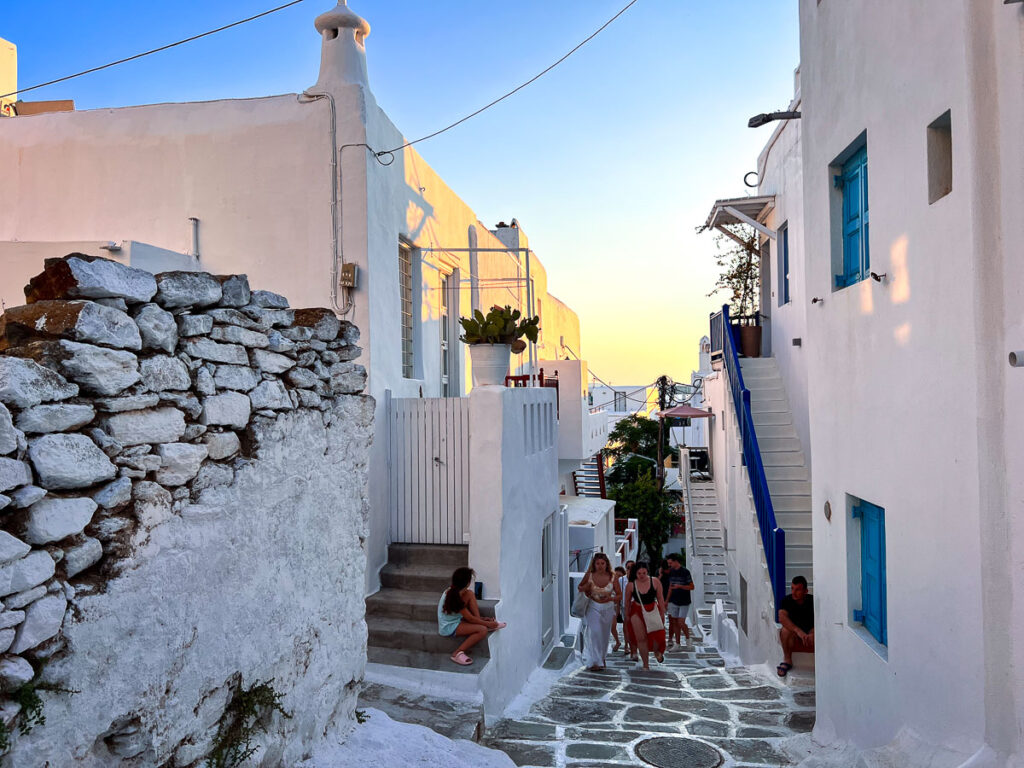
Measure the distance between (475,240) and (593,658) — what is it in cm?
670

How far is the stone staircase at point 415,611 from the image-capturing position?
22.7ft

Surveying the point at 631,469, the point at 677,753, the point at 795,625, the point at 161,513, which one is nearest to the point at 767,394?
the point at 795,625

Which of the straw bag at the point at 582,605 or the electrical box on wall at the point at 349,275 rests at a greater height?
the electrical box on wall at the point at 349,275

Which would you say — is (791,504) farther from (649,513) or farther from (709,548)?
(649,513)

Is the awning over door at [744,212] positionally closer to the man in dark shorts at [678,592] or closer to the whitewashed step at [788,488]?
the whitewashed step at [788,488]

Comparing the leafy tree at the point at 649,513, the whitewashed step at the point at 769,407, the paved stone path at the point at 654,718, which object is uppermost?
the whitewashed step at the point at 769,407

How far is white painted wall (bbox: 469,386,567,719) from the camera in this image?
7.58m

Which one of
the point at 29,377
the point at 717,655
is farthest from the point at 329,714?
the point at 717,655

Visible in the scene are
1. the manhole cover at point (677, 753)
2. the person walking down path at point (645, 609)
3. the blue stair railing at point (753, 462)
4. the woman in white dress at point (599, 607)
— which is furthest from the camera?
the person walking down path at point (645, 609)

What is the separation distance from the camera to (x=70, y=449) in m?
2.36

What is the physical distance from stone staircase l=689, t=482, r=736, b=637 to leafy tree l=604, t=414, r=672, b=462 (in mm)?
17616

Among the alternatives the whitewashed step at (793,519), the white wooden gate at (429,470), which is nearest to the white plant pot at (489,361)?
the white wooden gate at (429,470)

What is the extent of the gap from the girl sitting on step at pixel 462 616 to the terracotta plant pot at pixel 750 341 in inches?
375

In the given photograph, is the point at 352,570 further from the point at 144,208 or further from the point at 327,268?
the point at 144,208
